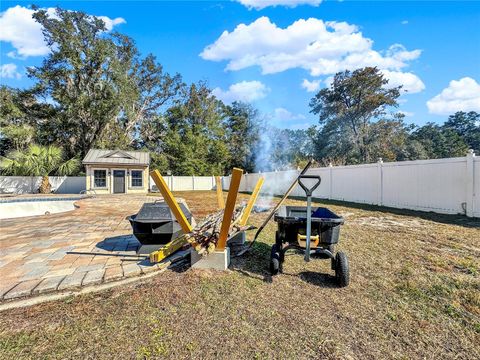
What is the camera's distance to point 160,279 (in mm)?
3115

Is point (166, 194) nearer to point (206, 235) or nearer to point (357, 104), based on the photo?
point (206, 235)

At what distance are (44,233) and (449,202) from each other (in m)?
10.1

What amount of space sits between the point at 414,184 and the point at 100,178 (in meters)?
17.8

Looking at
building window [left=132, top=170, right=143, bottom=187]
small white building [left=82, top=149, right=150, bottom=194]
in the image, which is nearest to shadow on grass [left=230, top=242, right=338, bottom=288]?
small white building [left=82, top=149, right=150, bottom=194]

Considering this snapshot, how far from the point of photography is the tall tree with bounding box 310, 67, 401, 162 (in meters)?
23.0

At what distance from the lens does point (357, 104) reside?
23719mm

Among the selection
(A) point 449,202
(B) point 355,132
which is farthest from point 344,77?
(A) point 449,202

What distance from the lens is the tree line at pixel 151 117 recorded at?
20.5 meters

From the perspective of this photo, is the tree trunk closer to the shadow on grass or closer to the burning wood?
the burning wood

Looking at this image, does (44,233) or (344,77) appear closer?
(44,233)

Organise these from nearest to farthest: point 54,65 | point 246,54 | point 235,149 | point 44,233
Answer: point 44,233 < point 246,54 < point 54,65 < point 235,149

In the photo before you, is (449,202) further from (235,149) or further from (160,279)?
(235,149)

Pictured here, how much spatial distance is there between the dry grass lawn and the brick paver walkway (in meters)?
0.39

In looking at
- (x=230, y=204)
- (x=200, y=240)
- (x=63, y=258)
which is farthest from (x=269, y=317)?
(x=63, y=258)
